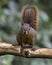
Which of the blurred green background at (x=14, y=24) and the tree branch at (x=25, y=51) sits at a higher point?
the blurred green background at (x=14, y=24)

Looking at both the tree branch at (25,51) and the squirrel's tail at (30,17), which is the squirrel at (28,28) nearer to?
the squirrel's tail at (30,17)

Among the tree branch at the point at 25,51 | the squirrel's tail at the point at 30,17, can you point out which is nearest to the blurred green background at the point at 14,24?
the squirrel's tail at the point at 30,17

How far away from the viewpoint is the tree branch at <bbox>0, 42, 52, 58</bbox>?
2.80m

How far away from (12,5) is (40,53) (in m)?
1.18

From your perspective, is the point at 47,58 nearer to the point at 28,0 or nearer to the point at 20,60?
the point at 20,60

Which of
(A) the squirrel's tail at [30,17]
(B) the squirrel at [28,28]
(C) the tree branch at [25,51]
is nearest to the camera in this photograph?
(C) the tree branch at [25,51]

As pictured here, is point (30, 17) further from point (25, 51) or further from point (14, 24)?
point (25, 51)

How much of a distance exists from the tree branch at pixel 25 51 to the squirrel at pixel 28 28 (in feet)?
0.57

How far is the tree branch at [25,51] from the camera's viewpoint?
9.19ft

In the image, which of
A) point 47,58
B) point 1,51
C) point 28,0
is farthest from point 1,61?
point 28,0

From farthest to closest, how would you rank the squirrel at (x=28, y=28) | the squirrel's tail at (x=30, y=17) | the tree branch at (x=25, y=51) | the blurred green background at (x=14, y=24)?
the blurred green background at (x=14, y=24), the squirrel's tail at (x=30, y=17), the squirrel at (x=28, y=28), the tree branch at (x=25, y=51)

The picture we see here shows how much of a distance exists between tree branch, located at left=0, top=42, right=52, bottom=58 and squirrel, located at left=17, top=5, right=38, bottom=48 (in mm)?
173

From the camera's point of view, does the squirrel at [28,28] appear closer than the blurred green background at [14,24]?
Yes

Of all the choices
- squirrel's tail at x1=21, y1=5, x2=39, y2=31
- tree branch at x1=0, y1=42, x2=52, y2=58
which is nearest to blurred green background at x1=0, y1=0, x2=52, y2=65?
squirrel's tail at x1=21, y1=5, x2=39, y2=31
